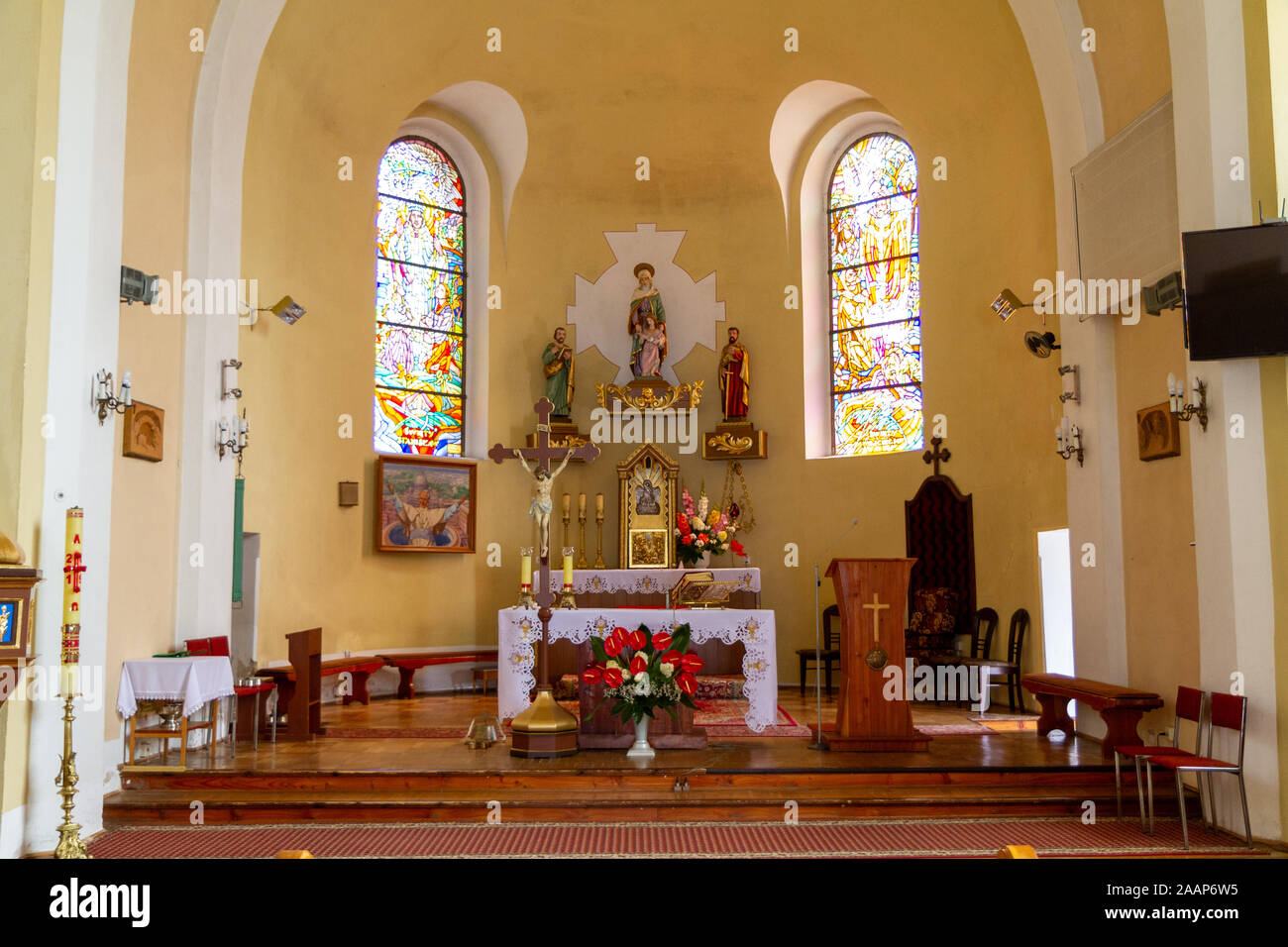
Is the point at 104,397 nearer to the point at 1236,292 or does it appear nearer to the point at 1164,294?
the point at 1236,292

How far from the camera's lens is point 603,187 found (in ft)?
41.4

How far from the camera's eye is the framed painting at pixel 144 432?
23.5 feet

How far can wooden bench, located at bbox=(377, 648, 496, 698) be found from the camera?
1093cm

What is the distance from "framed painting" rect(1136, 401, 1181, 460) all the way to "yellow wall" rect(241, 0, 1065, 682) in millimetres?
1887

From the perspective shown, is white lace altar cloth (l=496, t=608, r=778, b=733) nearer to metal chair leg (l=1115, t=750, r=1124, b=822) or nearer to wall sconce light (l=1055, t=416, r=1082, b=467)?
metal chair leg (l=1115, t=750, r=1124, b=822)

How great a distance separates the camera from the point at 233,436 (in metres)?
8.34

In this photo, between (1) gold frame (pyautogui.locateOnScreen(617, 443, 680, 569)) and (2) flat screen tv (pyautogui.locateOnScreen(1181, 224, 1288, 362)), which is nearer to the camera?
(2) flat screen tv (pyautogui.locateOnScreen(1181, 224, 1288, 362))

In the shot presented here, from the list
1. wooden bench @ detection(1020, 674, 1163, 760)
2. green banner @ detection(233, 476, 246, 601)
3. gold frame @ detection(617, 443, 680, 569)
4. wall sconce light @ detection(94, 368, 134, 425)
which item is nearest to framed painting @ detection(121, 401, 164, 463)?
wall sconce light @ detection(94, 368, 134, 425)

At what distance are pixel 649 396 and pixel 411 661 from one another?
12.7 ft

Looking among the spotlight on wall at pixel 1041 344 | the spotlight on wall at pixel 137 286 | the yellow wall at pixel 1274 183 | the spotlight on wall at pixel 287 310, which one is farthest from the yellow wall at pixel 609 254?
the yellow wall at pixel 1274 183

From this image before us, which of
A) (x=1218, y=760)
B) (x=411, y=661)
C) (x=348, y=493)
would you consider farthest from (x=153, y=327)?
(x=1218, y=760)

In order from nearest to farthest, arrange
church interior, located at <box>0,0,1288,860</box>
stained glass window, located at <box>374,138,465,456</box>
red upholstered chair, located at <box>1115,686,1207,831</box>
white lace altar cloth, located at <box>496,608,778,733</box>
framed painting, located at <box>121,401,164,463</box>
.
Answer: church interior, located at <box>0,0,1288,860</box>, red upholstered chair, located at <box>1115,686,1207,831</box>, framed painting, located at <box>121,401,164,463</box>, white lace altar cloth, located at <box>496,608,778,733</box>, stained glass window, located at <box>374,138,465,456</box>

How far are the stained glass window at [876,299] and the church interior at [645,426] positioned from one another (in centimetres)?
5

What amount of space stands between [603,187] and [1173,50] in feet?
23.5
